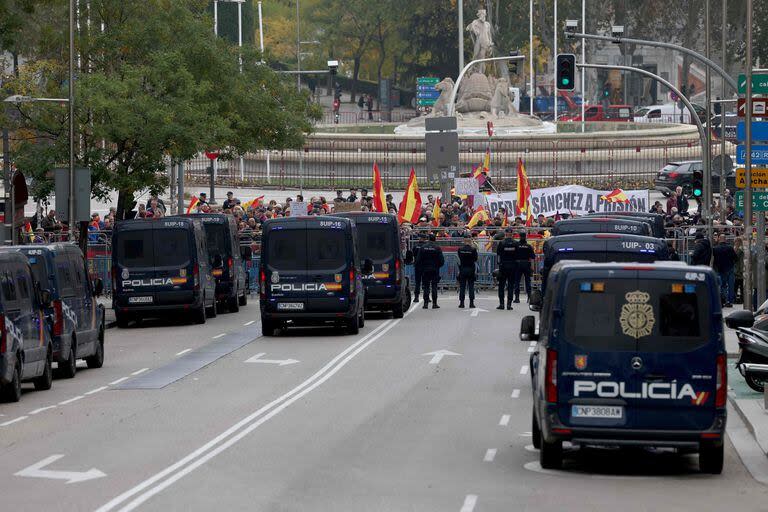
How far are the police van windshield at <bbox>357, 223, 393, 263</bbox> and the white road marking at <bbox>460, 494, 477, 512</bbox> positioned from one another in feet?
68.7

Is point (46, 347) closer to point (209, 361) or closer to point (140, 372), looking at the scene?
point (140, 372)

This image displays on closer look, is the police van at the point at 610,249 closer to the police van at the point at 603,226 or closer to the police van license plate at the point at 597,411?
the police van at the point at 603,226

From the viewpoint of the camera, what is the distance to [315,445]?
1677 cm

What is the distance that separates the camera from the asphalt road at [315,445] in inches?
535

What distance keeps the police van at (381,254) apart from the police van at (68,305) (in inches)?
345

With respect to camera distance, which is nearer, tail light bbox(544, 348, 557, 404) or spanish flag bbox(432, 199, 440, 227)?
tail light bbox(544, 348, 557, 404)

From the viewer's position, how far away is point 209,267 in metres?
35.4

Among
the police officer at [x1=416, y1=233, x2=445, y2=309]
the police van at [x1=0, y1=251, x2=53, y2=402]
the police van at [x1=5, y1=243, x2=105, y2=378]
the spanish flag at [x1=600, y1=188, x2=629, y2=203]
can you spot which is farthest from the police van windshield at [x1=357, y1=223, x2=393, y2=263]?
the spanish flag at [x1=600, y1=188, x2=629, y2=203]

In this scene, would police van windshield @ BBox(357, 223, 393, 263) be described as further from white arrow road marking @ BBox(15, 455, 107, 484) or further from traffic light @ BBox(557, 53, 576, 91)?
white arrow road marking @ BBox(15, 455, 107, 484)

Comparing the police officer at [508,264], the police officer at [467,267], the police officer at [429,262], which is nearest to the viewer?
the police officer at [508,264]

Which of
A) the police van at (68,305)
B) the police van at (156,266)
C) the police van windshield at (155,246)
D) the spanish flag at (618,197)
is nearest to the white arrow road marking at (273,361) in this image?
the police van at (68,305)

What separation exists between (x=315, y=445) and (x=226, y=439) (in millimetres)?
1045

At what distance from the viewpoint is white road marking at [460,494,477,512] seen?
13.0 m

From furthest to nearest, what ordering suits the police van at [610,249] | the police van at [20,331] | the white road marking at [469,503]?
the police van at [610,249], the police van at [20,331], the white road marking at [469,503]
